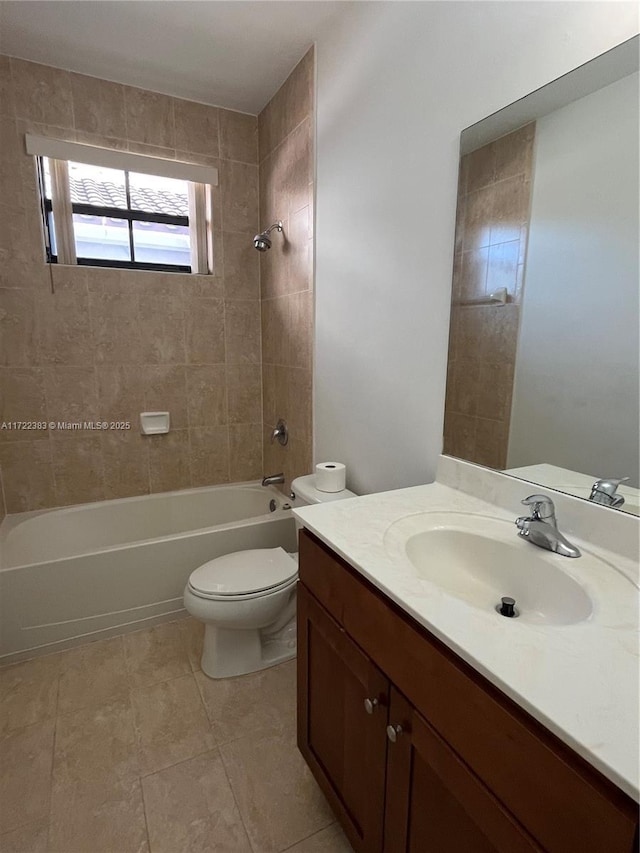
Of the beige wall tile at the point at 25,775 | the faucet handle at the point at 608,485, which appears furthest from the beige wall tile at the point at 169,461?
the faucet handle at the point at 608,485

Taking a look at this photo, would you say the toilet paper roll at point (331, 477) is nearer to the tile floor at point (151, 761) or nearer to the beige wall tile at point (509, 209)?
the tile floor at point (151, 761)

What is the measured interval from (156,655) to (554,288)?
2.04m

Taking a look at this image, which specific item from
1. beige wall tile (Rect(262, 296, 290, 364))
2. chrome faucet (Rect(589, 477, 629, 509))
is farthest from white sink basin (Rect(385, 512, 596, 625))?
beige wall tile (Rect(262, 296, 290, 364))

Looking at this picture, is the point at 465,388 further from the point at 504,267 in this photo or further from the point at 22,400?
the point at 22,400

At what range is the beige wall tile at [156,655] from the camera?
1769 millimetres

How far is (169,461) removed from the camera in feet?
8.86

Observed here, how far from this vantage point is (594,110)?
0.93 metres

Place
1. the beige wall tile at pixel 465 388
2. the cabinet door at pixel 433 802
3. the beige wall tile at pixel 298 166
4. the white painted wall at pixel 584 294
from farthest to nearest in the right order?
the beige wall tile at pixel 298 166, the beige wall tile at pixel 465 388, the white painted wall at pixel 584 294, the cabinet door at pixel 433 802

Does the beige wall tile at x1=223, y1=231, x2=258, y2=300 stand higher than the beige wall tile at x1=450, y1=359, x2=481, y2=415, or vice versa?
the beige wall tile at x1=223, y1=231, x2=258, y2=300

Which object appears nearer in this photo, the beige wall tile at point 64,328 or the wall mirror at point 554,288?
the wall mirror at point 554,288

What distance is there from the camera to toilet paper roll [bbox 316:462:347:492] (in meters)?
1.80

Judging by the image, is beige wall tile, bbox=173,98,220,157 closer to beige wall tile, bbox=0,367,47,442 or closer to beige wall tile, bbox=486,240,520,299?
beige wall tile, bbox=0,367,47,442

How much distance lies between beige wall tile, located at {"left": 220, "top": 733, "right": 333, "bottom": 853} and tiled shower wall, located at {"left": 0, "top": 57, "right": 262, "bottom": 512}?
165 cm

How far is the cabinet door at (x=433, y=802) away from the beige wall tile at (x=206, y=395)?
2.21 metres
